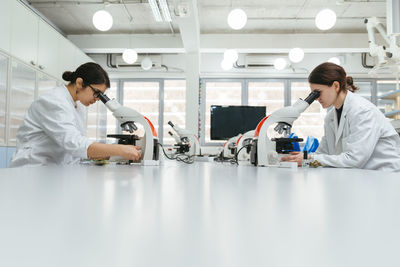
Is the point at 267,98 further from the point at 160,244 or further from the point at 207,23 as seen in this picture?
the point at 160,244

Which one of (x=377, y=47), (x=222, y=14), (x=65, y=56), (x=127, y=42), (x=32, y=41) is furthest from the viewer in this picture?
(x=127, y=42)

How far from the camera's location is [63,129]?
162 cm

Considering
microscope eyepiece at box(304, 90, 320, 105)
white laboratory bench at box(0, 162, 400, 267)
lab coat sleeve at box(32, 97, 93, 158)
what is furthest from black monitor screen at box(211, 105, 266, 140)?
white laboratory bench at box(0, 162, 400, 267)

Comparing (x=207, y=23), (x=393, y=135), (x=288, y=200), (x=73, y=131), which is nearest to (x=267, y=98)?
(x=207, y=23)

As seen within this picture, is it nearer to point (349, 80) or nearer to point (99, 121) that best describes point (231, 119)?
point (349, 80)

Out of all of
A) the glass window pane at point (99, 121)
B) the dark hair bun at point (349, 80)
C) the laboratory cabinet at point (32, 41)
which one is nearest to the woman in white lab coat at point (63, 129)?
the dark hair bun at point (349, 80)

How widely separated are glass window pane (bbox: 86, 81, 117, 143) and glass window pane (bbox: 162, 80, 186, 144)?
1139 millimetres

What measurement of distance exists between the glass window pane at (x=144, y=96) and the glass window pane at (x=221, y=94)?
1092 mm

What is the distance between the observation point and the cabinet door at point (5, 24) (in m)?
3.37

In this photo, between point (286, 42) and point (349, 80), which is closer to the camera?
point (349, 80)

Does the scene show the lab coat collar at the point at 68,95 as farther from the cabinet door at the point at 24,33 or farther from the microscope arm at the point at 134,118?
the cabinet door at the point at 24,33

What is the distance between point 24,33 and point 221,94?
385 cm

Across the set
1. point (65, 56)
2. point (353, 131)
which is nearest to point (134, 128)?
point (353, 131)

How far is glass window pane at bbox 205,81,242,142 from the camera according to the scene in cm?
645
